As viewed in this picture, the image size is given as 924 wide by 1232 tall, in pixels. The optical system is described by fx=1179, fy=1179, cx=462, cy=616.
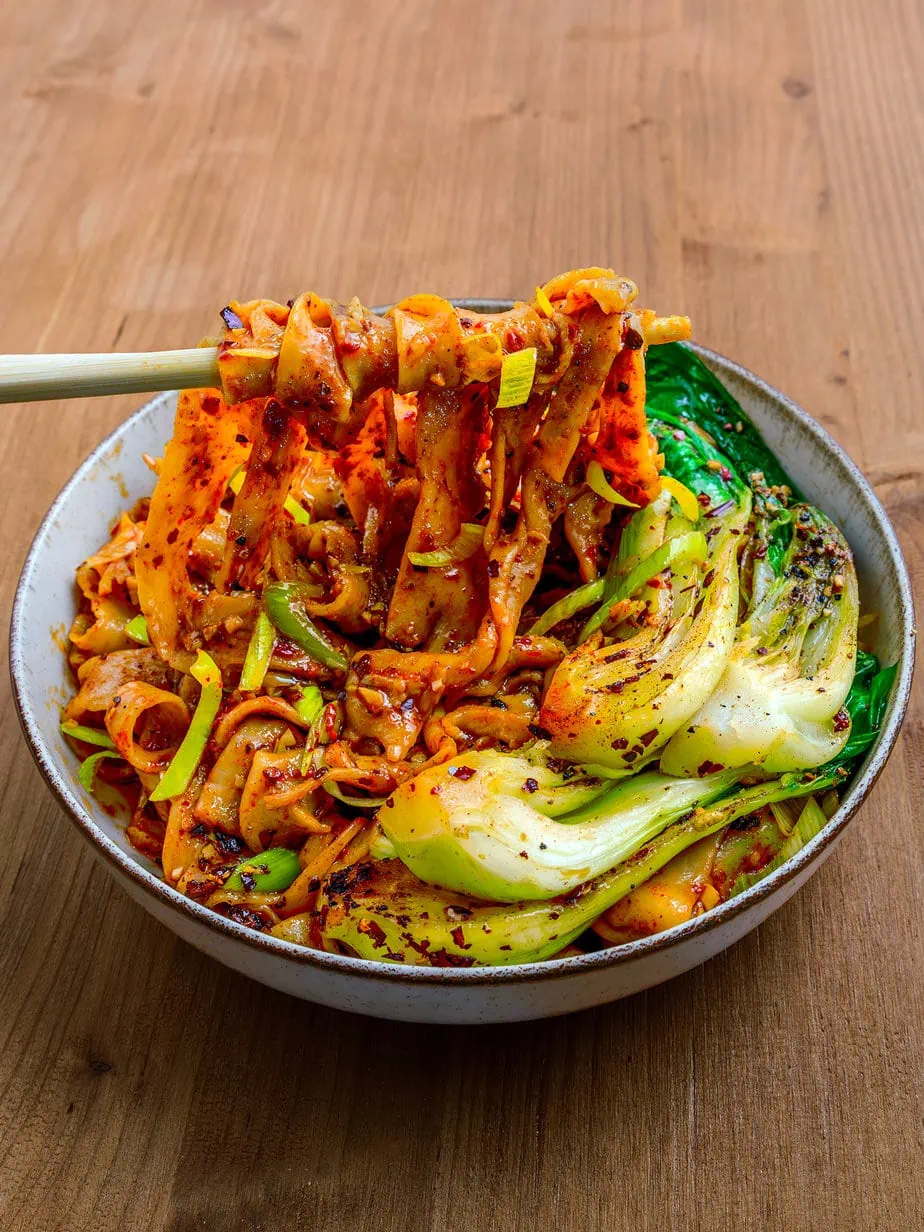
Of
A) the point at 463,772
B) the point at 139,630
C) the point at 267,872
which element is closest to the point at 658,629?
the point at 463,772

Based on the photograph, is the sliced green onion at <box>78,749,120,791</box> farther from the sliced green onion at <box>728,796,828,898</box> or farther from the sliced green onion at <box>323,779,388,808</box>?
the sliced green onion at <box>728,796,828,898</box>

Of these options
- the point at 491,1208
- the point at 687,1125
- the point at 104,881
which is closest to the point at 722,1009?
the point at 687,1125

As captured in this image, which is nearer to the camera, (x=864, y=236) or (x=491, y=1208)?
(x=491, y=1208)

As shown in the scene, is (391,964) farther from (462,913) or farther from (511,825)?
(511,825)

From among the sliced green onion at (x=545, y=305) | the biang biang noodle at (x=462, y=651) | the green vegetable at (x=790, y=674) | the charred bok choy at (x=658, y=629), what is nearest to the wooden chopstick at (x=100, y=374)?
the biang biang noodle at (x=462, y=651)

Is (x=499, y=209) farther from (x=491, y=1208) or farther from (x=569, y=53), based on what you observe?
(x=491, y=1208)
